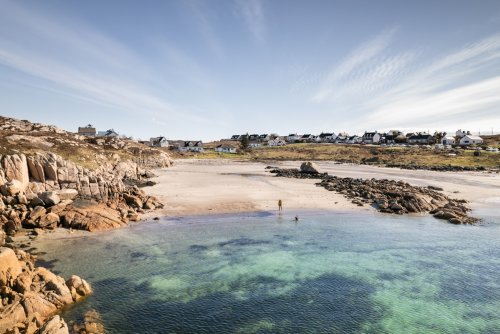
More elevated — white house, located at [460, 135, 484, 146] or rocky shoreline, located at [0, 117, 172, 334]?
white house, located at [460, 135, 484, 146]

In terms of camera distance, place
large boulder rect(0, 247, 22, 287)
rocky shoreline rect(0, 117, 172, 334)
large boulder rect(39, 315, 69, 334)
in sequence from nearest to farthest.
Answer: large boulder rect(39, 315, 69, 334) < rocky shoreline rect(0, 117, 172, 334) < large boulder rect(0, 247, 22, 287)

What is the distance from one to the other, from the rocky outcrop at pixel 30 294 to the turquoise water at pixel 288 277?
1322mm

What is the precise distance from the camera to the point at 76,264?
28.0 m

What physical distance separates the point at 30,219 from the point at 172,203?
66.1 feet

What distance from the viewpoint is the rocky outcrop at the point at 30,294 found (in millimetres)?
17734

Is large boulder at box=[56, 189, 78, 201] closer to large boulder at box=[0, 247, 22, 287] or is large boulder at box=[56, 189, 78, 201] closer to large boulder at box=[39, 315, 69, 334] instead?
large boulder at box=[0, 247, 22, 287]

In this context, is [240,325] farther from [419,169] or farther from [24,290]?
[419,169]

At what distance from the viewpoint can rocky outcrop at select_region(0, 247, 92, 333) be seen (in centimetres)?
1773

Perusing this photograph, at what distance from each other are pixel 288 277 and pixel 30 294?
718 inches

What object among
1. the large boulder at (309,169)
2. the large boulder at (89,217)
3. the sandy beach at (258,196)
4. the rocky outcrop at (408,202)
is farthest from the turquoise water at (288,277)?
the large boulder at (309,169)

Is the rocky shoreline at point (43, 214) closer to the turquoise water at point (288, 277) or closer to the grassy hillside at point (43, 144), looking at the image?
the grassy hillside at point (43, 144)

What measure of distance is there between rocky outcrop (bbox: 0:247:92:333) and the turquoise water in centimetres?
132

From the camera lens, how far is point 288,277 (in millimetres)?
26562

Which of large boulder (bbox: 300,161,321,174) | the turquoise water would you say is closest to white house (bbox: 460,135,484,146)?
large boulder (bbox: 300,161,321,174)
